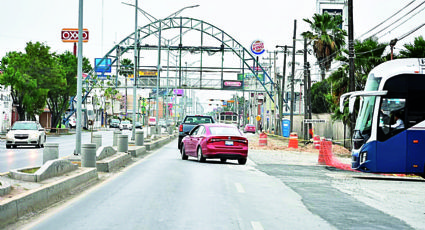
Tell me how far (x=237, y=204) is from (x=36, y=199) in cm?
381

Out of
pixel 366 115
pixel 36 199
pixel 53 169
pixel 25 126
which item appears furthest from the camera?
pixel 25 126

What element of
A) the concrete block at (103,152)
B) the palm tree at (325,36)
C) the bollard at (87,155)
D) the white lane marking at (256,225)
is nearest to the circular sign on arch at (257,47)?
the palm tree at (325,36)

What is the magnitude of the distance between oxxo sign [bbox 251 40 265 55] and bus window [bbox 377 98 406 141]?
200ft

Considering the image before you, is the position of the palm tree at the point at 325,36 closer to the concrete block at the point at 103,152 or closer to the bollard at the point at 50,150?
the concrete block at the point at 103,152

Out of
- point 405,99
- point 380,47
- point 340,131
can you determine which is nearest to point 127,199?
point 405,99

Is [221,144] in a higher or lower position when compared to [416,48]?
lower

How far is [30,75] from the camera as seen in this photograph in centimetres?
6166

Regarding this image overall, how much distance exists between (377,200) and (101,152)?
10521 mm

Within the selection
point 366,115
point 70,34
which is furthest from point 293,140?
point 70,34

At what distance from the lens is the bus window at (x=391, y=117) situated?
1889cm

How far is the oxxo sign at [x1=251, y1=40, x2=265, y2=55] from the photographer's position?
261 ft

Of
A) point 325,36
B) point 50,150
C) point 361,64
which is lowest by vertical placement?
point 50,150

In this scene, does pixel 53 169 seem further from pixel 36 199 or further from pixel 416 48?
pixel 416 48

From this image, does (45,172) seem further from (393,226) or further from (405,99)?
(405,99)
